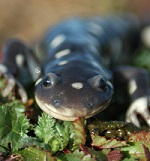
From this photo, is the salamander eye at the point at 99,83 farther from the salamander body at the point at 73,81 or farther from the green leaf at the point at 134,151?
the green leaf at the point at 134,151

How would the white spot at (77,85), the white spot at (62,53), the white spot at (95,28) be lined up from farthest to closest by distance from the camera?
the white spot at (95,28)
the white spot at (62,53)
the white spot at (77,85)

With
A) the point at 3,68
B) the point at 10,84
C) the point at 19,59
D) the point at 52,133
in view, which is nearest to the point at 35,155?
the point at 52,133

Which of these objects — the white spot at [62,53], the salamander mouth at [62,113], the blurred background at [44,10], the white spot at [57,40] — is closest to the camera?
the salamander mouth at [62,113]

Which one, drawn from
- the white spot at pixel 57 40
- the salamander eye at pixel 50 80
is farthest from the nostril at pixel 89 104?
the white spot at pixel 57 40

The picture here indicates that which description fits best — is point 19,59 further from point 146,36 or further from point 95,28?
point 146,36

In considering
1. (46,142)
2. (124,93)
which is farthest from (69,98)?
(124,93)
